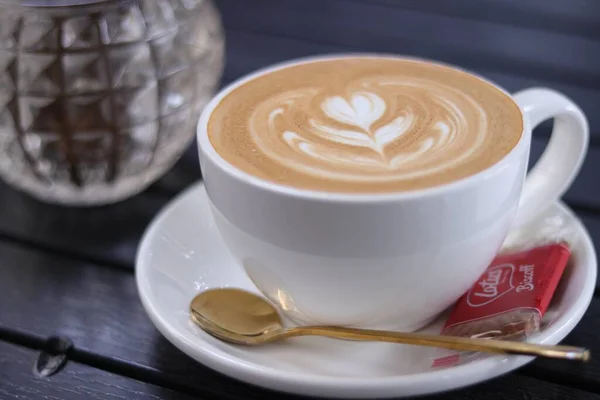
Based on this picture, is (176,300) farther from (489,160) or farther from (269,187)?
(489,160)

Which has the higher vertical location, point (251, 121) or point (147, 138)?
point (251, 121)

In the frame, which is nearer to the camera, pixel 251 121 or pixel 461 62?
pixel 251 121

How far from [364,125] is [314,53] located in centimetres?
57

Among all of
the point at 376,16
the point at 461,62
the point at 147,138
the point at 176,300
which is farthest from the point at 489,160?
the point at 376,16

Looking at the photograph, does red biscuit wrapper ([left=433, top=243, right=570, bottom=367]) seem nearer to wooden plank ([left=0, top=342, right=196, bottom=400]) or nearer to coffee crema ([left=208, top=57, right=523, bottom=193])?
coffee crema ([left=208, top=57, right=523, bottom=193])

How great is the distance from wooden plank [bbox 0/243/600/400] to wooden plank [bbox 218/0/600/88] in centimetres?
59

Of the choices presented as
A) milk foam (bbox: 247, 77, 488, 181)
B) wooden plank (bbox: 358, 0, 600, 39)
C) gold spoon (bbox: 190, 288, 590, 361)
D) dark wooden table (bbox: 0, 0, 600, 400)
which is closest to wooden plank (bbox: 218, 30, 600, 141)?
dark wooden table (bbox: 0, 0, 600, 400)

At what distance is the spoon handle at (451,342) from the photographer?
20.9 inches

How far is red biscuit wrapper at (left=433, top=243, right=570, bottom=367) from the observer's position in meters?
0.60

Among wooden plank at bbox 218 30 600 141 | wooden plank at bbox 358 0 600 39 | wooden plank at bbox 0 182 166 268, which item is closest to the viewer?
wooden plank at bbox 0 182 166 268

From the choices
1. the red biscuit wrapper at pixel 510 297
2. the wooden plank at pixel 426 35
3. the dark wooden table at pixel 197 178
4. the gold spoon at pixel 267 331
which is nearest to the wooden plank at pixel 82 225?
the dark wooden table at pixel 197 178

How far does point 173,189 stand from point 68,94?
0.20 m

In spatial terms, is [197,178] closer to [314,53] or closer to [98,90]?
[98,90]

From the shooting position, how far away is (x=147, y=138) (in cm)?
85
